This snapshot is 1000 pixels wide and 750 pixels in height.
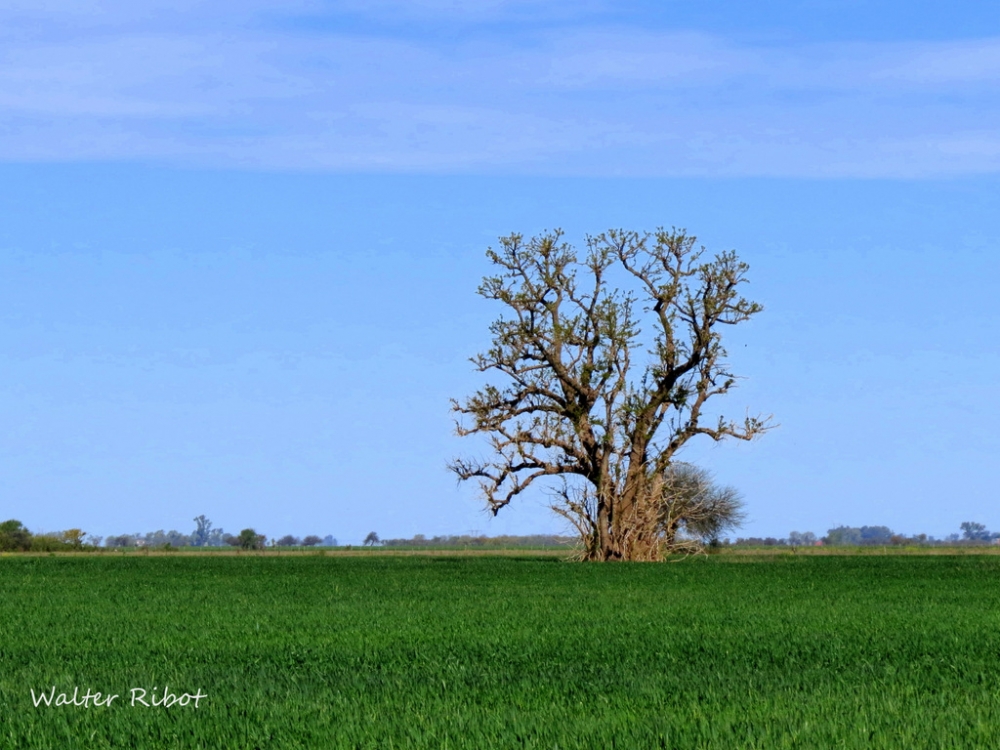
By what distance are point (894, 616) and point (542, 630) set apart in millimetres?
7482

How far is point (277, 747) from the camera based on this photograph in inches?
408

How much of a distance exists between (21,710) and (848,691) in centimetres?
838

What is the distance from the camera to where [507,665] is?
1616 cm

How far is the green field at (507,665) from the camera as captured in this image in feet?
35.8

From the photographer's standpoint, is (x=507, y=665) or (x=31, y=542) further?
(x=31, y=542)

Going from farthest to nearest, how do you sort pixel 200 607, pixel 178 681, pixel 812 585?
1. pixel 812 585
2. pixel 200 607
3. pixel 178 681

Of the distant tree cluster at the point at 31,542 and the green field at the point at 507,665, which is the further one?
the distant tree cluster at the point at 31,542

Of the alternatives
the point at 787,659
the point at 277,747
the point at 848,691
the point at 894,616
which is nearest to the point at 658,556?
the point at 894,616

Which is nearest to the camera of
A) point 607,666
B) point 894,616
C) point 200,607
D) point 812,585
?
point 607,666

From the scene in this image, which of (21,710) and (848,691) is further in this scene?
(848,691)

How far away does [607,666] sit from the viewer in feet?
52.3

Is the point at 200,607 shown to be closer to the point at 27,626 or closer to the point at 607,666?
the point at 27,626

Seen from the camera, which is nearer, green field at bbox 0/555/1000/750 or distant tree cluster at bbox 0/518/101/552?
green field at bbox 0/555/1000/750

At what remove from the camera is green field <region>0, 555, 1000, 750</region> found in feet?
35.8
